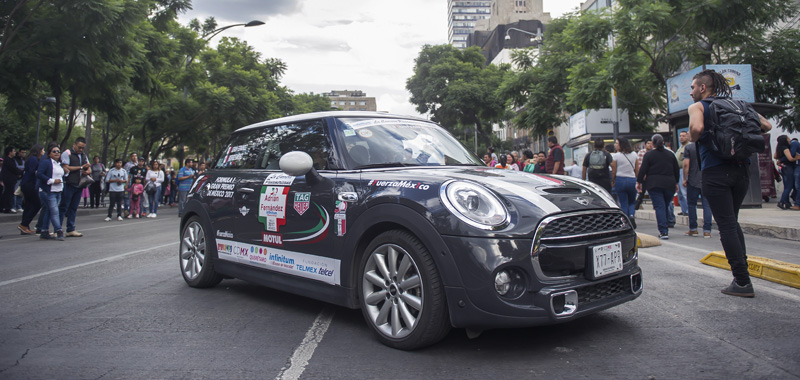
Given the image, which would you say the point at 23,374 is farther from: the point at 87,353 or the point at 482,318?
the point at 482,318

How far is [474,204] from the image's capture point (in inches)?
123

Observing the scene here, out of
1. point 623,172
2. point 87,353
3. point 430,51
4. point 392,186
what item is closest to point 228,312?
point 87,353

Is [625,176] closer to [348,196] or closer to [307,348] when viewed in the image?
[348,196]

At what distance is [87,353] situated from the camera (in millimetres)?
3379

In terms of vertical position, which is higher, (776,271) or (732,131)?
(732,131)

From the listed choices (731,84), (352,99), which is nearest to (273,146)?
(731,84)

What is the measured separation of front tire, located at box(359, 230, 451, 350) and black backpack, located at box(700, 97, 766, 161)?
2.81 metres

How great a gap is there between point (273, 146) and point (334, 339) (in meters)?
1.89

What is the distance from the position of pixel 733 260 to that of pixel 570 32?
1784cm

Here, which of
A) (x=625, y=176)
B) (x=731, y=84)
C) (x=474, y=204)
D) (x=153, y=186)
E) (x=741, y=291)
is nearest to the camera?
(x=474, y=204)

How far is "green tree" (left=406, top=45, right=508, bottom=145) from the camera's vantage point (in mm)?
48812

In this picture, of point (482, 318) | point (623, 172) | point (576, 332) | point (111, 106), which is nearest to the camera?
point (482, 318)

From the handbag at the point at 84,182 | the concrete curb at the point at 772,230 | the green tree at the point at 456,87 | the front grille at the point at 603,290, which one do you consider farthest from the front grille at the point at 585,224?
the green tree at the point at 456,87

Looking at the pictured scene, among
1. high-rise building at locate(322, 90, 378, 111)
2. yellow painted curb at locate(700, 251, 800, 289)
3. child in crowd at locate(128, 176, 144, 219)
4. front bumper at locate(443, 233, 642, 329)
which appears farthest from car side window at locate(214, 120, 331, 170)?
high-rise building at locate(322, 90, 378, 111)
